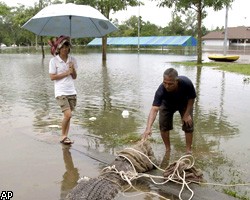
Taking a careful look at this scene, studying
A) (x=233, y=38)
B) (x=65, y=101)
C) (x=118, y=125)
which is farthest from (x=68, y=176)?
(x=233, y=38)

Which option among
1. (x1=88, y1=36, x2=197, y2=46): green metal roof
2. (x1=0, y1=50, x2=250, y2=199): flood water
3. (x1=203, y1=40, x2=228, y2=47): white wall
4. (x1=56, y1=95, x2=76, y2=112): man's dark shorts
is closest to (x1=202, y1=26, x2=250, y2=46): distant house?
(x1=203, y1=40, x2=228, y2=47): white wall

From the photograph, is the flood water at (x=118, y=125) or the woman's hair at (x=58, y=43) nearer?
the flood water at (x=118, y=125)

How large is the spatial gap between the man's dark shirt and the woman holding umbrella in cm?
166

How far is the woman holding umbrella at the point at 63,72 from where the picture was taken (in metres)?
5.61

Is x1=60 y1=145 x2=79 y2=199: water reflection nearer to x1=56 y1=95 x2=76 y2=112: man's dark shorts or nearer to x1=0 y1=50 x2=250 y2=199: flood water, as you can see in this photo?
x1=0 y1=50 x2=250 y2=199: flood water

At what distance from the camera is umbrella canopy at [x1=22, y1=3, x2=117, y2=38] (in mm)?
6305

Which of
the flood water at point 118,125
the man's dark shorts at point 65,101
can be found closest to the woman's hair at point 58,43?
the man's dark shorts at point 65,101

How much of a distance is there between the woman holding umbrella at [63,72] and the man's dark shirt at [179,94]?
5.45 ft

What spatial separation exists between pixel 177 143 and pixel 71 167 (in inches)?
81.9

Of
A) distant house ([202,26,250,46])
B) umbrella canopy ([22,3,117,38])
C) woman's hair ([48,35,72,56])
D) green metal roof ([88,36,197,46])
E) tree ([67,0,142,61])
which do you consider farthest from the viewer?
distant house ([202,26,250,46])

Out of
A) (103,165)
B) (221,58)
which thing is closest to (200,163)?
(103,165)

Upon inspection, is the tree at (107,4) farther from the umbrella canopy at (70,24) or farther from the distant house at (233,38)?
the distant house at (233,38)

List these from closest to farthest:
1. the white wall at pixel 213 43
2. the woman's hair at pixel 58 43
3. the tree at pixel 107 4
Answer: the woman's hair at pixel 58 43 < the tree at pixel 107 4 < the white wall at pixel 213 43

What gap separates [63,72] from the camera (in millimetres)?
5711
